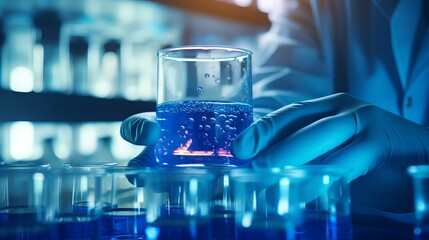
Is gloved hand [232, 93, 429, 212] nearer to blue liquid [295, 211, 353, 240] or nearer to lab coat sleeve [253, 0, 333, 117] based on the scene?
blue liquid [295, 211, 353, 240]

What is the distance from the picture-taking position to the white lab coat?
70.9 inches

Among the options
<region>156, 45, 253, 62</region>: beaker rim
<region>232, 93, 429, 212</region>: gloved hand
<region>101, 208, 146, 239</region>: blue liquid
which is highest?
<region>156, 45, 253, 62</region>: beaker rim

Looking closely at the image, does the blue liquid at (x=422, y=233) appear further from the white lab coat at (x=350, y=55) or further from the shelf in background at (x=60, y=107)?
the shelf in background at (x=60, y=107)

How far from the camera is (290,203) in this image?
70cm

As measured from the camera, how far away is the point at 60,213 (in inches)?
29.0

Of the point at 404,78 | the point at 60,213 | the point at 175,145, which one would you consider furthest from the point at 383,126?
the point at 60,213

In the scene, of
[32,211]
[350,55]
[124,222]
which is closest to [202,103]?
[124,222]

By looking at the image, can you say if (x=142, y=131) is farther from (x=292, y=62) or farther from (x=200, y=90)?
(x=292, y=62)

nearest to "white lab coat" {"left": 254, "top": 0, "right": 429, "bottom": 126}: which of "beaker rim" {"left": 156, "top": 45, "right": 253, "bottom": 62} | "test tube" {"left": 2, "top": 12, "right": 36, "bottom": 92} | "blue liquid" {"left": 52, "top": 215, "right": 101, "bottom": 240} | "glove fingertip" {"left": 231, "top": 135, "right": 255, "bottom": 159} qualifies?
"beaker rim" {"left": 156, "top": 45, "right": 253, "bottom": 62}

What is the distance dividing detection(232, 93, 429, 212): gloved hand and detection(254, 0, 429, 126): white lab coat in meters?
0.44

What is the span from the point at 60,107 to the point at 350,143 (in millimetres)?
1038

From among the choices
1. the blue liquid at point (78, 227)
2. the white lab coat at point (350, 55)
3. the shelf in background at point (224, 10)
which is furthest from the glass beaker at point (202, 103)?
the shelf in background at point (224, 10)

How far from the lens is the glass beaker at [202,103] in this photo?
1.02 meters

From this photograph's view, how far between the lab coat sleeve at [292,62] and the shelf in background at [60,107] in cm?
51
